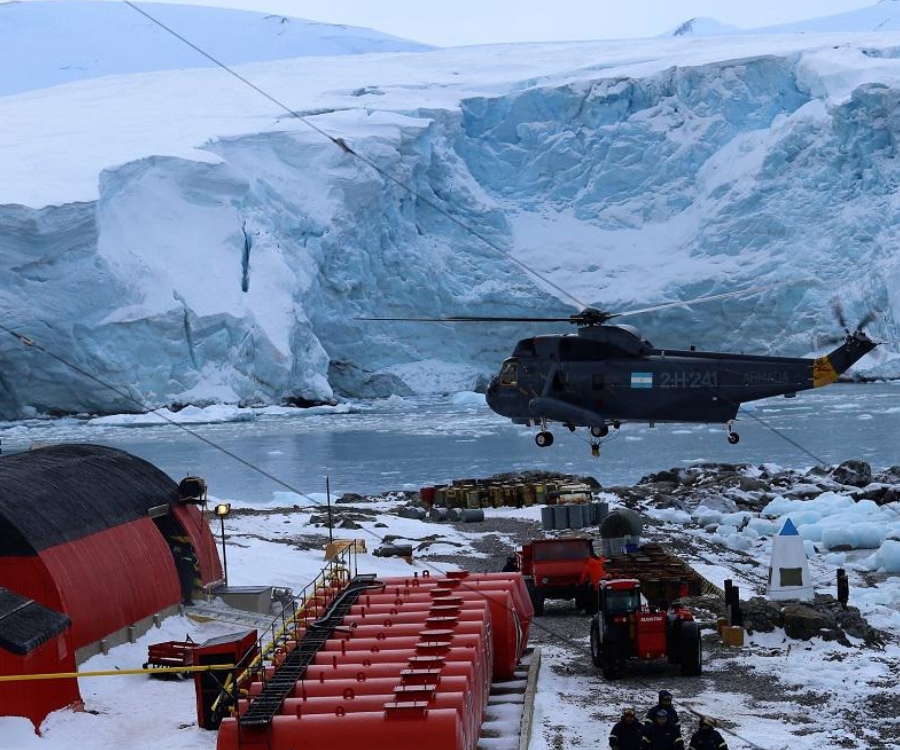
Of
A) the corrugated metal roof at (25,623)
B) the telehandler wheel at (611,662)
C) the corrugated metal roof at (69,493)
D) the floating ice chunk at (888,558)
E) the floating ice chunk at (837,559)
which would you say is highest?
the corrugated metal roof at (69,493)

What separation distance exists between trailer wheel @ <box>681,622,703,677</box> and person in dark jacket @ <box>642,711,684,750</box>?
14.0 feet

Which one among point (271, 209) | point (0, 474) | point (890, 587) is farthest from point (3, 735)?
point (271, 209)

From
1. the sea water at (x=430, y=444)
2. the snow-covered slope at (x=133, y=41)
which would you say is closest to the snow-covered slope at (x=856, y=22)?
the snow-covered slope at (x=133, y=41)

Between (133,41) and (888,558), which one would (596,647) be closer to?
(888,558)

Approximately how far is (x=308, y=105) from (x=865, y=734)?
73198 mm

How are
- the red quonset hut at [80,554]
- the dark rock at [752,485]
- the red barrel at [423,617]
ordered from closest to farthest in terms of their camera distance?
the red barrel at [423,617], the red quonset hut at [80,554], the dark rock at [752,485]

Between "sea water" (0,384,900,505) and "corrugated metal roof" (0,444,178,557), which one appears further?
"sea water" (0,384,900,505)

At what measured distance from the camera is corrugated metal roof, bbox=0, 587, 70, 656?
11319 mm

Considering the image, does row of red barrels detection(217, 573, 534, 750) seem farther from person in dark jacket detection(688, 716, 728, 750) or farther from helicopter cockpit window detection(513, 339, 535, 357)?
helicopter cockpit window detection(513, 339, 535, 357)

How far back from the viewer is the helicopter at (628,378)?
16734 mm

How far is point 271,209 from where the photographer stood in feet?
219

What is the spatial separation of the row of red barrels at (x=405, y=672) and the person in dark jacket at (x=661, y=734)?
1.35 m

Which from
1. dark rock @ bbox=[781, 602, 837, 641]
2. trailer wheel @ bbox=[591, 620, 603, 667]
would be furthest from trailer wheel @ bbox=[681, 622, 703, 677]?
dark rock @ bbox=[781, 602, 837, 641]

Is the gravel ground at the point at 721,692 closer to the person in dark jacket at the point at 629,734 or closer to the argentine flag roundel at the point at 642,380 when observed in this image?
the person in dark jacket at the point at 629,734
